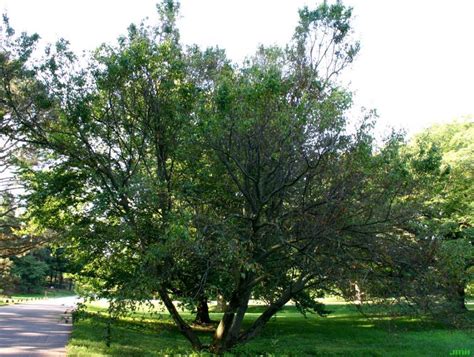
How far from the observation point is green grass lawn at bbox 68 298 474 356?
1283 cm

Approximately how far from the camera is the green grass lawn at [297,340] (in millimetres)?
12828

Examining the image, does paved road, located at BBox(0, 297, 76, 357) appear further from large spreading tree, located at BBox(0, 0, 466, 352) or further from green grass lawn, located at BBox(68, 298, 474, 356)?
large spreading tree, located at BBox(0, 0, 466, 352)

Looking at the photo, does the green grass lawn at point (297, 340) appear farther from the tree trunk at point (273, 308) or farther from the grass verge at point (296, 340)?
the tree trunk at point (273, 308)

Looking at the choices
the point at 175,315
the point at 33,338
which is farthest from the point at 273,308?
the point at 33,338

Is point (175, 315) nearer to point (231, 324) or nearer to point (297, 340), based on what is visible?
point (231, 324)

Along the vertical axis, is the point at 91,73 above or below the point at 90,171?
above

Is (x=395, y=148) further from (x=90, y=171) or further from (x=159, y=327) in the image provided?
(x=159, y=327)

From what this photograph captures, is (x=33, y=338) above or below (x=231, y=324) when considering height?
below

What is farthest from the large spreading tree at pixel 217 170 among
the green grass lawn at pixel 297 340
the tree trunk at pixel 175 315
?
Result: the green grass lawn at pixel 297 340

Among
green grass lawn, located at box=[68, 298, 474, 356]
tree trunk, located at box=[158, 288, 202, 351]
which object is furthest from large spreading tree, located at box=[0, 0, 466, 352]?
green grass lawn, located at box=[68, 298, 474, 356]

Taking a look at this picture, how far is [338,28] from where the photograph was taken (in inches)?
409

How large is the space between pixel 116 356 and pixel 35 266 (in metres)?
53.4

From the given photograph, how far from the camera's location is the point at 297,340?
19078 millimetres

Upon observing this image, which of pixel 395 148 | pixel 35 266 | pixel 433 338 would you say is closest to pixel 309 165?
pixel 395 148
